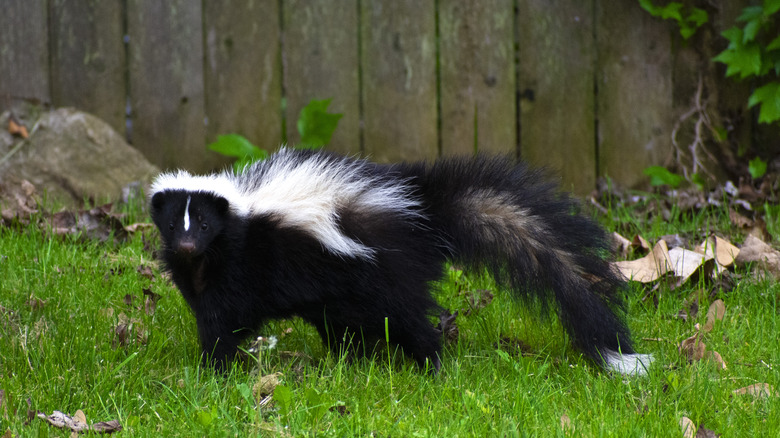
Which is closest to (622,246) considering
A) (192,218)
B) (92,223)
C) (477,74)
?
(477,74)

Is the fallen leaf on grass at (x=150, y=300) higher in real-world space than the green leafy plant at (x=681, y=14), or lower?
lower

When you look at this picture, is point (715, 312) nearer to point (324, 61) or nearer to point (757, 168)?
point (757, 168)

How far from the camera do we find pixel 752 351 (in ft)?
12.3

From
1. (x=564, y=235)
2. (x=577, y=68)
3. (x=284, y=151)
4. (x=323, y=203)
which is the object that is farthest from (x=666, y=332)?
(x=577, y=68)

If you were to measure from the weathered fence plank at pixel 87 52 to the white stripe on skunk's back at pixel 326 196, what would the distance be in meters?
2.90

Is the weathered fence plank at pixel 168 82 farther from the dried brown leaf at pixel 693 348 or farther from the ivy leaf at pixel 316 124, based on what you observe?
the dried brown leaf at pixel 693 348

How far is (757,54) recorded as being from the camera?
240 inches

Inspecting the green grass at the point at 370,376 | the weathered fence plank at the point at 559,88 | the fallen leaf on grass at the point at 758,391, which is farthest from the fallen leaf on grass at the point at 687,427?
the weathered fence plank at the point at 559,88

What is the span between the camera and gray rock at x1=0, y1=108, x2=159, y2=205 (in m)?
6.43

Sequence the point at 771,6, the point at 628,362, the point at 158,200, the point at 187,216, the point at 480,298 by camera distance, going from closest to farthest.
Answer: the point at 628,362
the point at 187,216
the point at 158,200
the point at 480,298
the point at 771,6

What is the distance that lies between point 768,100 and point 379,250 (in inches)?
143

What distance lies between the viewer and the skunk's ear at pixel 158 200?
3855 millimetres

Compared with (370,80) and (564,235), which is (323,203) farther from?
(370,80)

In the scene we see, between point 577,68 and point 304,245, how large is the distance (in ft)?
11.2
